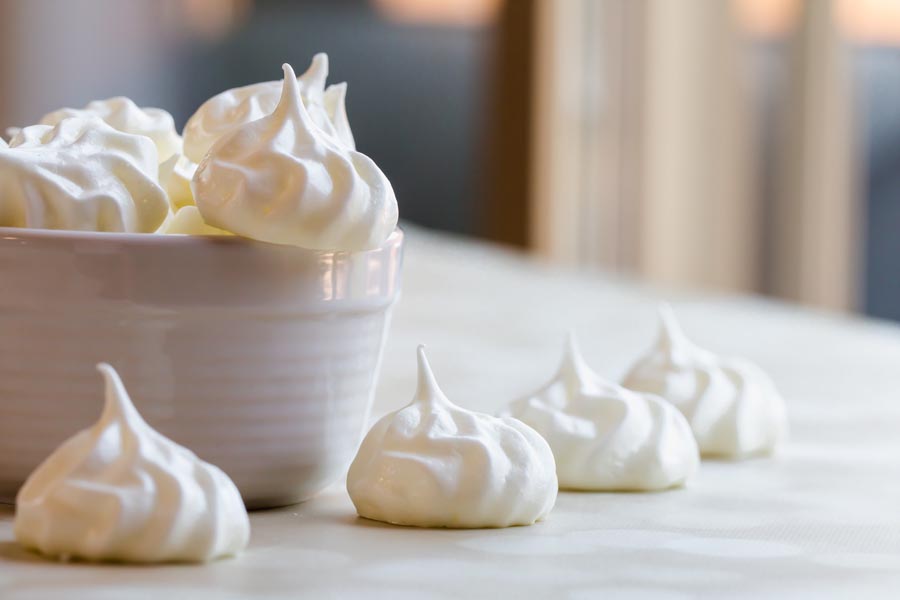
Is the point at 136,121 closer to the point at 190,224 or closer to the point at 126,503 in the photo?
the point at 190,224

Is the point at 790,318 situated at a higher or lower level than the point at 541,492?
lower

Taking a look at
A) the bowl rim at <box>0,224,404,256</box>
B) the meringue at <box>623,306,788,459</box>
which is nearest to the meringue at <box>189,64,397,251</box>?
the bowl rim at <box>0,224,404,256</box>

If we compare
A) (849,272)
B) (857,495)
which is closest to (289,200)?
(857,495)

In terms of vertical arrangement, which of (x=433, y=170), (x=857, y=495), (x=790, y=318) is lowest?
(x=433, y=170)

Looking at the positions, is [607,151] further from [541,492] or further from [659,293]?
[541,492]

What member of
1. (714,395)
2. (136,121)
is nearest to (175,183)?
(136,121)

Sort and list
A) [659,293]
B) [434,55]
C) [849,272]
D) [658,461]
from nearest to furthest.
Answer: [658,461], [659,293], [849,272], [434,55]
